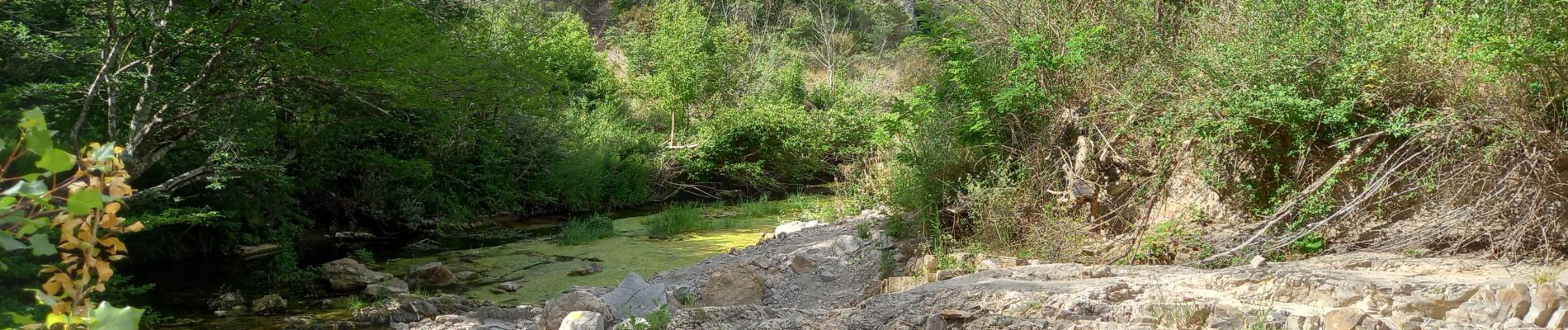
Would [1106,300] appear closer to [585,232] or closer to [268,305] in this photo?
[268,305]

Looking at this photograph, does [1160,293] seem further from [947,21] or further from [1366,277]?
[947,21]

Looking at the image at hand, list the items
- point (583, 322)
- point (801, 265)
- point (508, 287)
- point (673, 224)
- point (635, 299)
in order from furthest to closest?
point (673, 224)
point (508, 287)
point (801, 265)
point (635, 299)
point (583, 322)

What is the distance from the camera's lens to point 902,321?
5.02 m

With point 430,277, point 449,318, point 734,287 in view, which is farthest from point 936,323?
point 430,277

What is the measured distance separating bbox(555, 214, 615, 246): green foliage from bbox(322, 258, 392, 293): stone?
2.78m

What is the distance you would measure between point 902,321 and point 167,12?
258 inches

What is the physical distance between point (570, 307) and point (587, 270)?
4024mm

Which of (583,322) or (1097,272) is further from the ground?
(583,322)

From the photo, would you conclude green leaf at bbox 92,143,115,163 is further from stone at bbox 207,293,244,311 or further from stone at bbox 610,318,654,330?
stone at bbox 207,293,244,311

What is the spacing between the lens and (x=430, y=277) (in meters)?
10.1

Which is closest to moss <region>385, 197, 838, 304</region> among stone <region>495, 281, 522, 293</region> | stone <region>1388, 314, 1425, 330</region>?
stone <region>495, 281, 522, 293</region>

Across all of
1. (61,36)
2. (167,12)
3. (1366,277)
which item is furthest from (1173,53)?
(61,36)

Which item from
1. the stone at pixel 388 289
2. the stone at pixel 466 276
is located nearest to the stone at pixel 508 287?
the stone at pixel 466 276

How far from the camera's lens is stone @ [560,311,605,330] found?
18.6 ft
